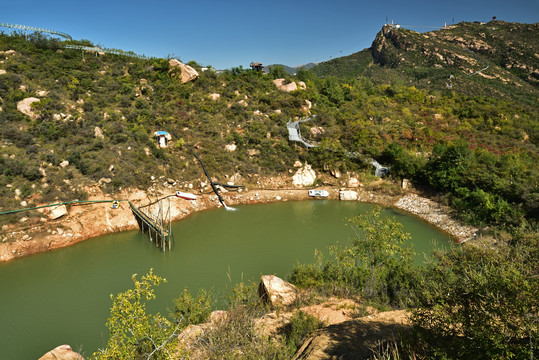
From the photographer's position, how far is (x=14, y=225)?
61.5 feet

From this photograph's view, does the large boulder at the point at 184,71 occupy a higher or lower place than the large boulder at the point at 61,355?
higher

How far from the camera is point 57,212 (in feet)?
66.4

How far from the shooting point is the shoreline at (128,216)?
1848cm

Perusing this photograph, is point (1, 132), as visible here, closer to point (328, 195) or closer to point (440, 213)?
point (328, 195)

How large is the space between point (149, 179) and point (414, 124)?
35444 mm

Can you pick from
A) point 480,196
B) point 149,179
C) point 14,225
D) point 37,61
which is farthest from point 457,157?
point 37,61

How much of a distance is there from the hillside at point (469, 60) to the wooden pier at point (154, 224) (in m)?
52.9

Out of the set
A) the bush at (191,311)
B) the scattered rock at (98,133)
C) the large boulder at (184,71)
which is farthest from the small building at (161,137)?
the bush at (191,311)

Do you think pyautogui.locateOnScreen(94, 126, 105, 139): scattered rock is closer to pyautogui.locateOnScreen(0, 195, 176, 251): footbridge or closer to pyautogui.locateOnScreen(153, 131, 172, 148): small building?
pyautogui.locateOnScreen(153, 131, 172, 148): small building

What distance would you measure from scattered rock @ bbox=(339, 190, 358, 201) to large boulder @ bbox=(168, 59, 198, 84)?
27647 millimetres

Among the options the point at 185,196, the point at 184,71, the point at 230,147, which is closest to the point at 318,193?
the point at 230,147

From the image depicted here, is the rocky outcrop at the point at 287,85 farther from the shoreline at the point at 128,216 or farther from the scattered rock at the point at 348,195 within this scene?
the scattered rock at the point at 348,195

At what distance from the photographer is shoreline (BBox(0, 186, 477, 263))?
1848cm

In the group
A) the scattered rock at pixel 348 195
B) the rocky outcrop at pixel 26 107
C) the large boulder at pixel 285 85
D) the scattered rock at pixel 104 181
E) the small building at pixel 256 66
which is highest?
the small building at pixel 256 66
